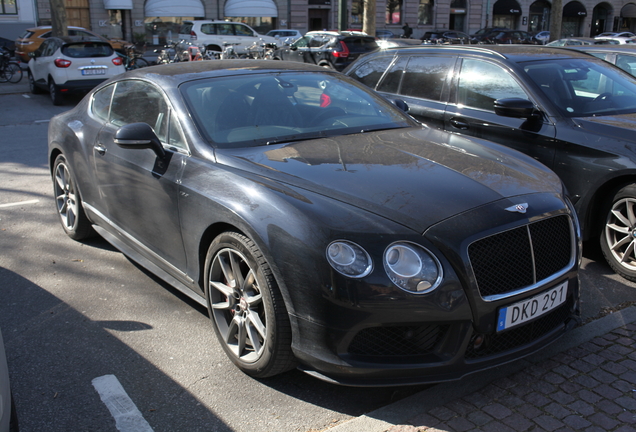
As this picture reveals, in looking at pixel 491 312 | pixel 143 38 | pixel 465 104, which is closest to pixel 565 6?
pixel 143 38

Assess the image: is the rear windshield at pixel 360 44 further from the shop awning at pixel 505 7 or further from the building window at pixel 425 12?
the shop awning at pixel 505 7

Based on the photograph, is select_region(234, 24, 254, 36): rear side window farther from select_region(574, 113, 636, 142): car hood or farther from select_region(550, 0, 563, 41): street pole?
select_region(574, 113, 636, 142): car hood

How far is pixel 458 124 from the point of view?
5527 millimetres

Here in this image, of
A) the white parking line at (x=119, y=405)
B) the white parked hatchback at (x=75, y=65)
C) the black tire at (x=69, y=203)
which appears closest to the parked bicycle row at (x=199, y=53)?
the white parked hatchback at (x=75, y=65)

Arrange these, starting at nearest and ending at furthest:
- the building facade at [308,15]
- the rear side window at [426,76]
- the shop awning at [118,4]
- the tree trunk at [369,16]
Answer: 1. the rear side window at [426,76]
2. the tree trunk at [369,16]
3. the shop awning at [118,4]
4. the building facade at [308,15]

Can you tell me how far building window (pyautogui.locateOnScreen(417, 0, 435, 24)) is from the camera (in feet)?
165

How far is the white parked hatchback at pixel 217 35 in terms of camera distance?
93.2 ft

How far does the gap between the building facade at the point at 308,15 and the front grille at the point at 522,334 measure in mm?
31893

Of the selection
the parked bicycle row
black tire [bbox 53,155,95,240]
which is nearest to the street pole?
the parked bicycle row

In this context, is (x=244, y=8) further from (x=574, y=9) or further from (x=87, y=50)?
(x=574, y=9)

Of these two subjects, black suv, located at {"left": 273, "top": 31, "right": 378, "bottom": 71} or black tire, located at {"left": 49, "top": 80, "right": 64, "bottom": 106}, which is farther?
black suv, located at {"left": 273, "top": 31, "right": 378, "bottom": 71}

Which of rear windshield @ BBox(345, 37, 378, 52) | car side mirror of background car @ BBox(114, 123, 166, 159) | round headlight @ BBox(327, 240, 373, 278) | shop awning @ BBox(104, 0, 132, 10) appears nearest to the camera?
round headlight @ BBox(327, 240, 373, 278)

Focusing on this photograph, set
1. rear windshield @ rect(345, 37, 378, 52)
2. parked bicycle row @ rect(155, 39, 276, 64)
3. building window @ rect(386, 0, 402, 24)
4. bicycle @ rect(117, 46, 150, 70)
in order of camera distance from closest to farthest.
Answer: bicycle @ rect(117, 46, 150, 70) → rear windshield @ rect(345, 37, 378, 52) → parked bicycle row @ rect(155, 39, 276, 64) → building window @ rect(386, 0, 402, 24)

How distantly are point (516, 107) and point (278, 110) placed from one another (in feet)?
6.60
